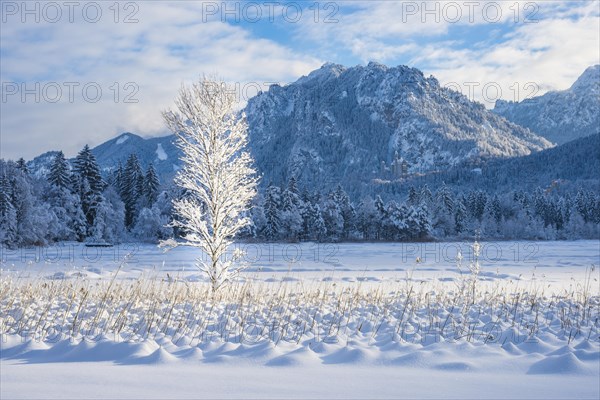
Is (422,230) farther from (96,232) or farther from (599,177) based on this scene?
(599,177)

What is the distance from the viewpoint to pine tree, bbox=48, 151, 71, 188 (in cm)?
5150

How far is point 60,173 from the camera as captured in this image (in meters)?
51.5

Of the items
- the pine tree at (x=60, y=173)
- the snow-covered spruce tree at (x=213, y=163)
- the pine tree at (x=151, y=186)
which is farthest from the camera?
the pine tree at (x=151, y=186)

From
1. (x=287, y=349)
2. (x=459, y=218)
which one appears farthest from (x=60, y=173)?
(x=459, y=218)

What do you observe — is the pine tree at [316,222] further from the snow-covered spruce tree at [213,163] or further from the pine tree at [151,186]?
the snow-covered spruce tree at [213,163]

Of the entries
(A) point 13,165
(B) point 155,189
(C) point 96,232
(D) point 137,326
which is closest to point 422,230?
(B) point 155,189

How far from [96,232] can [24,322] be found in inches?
1859

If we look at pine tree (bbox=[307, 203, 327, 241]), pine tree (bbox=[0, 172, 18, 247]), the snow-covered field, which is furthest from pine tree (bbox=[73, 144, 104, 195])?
the snow-covered field

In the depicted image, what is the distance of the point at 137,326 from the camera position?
7234mm

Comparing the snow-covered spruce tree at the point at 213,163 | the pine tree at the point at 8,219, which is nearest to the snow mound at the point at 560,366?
the snow-covered spruce tree at the point at 213,163

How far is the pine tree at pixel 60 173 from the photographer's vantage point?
51.5 m

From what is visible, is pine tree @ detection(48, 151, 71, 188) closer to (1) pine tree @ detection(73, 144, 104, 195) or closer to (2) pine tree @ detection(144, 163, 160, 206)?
(1) pine tree @ detection(73, 144, 104, 195)

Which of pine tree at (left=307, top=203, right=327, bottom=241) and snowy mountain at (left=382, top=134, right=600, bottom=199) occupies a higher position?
snowy mountain at (left=382, top=134, right=600, bottom=199)

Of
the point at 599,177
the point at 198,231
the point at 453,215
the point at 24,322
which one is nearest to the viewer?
the point at 24,322
